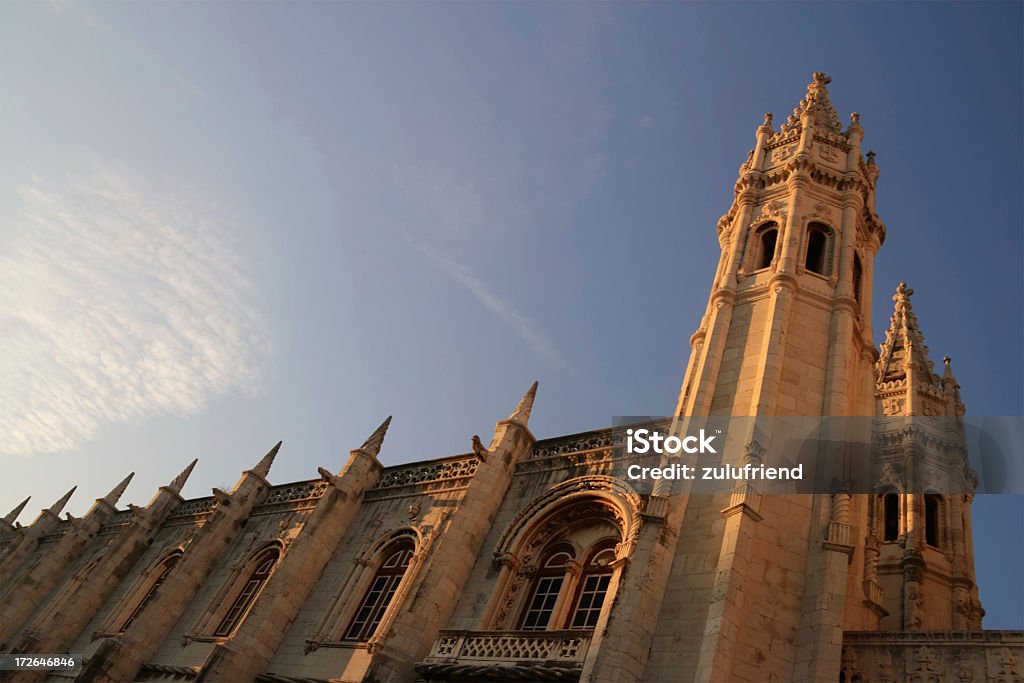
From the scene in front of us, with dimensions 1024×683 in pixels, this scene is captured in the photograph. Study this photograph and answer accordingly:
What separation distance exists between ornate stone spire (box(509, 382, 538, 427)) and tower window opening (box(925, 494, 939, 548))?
14.3 m

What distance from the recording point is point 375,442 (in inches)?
933

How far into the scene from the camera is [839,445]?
1586 cm

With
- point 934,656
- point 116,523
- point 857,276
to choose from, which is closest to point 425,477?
point 934,656

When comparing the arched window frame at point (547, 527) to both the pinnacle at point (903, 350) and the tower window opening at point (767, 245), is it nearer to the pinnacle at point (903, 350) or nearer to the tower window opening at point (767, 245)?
the tower window opening at point (767, 245)

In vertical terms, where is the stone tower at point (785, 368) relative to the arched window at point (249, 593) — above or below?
above

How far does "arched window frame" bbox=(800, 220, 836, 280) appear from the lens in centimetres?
2036

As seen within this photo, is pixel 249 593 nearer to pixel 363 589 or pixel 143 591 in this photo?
pixel 363 589

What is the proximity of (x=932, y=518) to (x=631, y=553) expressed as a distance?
54.1 ft

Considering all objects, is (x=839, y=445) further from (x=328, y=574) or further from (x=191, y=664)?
(x=191, y=664)

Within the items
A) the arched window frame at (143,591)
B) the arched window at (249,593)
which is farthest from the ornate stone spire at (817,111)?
the arched window frame at (143,591)

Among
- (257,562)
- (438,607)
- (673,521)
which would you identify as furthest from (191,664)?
(673,521)

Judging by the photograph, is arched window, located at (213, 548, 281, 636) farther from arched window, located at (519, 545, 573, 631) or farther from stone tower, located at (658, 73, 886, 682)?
stone tower, located at (658, 73, 886, 682)

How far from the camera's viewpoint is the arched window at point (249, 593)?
21766 millimetres

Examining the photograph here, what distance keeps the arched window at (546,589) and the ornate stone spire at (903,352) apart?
63.6 ft
